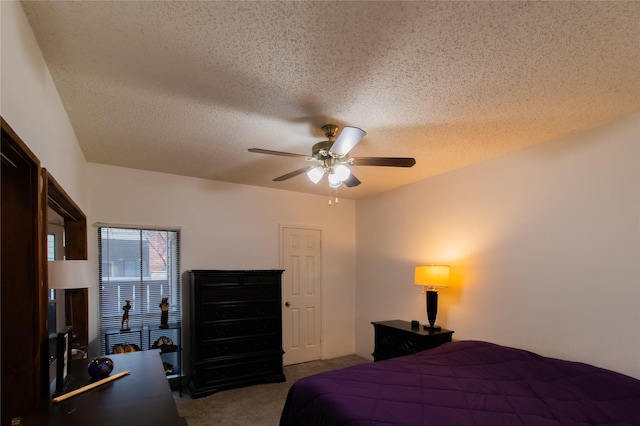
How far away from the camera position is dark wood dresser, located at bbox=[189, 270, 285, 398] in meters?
3.78

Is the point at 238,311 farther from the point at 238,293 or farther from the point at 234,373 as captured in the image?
the point at 234,373

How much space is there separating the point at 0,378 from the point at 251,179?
321cm

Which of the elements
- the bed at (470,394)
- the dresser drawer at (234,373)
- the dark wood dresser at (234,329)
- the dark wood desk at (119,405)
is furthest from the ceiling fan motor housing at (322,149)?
the dresser drawer at (234,373)

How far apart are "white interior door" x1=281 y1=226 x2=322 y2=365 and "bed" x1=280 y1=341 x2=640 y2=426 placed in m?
2.27

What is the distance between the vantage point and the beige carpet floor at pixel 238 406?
3.15 metres

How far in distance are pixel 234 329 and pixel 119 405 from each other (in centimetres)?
→ 256

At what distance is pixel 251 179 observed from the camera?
14.2 ft

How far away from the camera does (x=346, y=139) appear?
220 centimetres

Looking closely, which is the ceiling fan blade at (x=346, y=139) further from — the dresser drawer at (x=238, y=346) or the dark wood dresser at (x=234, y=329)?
the dresser drawer at (x=238, y=346)

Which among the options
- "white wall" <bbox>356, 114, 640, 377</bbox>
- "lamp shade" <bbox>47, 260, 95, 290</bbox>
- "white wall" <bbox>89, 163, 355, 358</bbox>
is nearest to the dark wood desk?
"lamp shade" <bbox>47, 260, 95, 290</bbox>

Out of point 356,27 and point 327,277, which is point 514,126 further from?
point 327,277

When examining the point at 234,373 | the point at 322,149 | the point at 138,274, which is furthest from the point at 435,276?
the point at 138,274

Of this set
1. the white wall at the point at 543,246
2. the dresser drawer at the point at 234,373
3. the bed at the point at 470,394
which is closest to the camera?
the bed at the point at 470,394

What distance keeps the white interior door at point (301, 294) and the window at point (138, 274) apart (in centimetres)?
143
